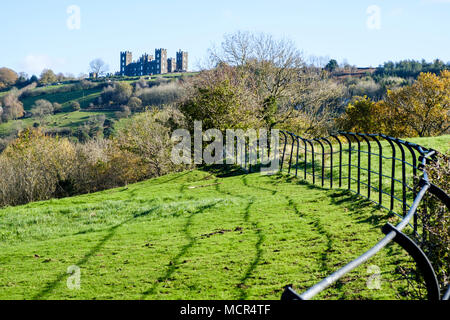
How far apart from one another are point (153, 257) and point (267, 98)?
2590 centimetres

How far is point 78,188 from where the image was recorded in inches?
1481

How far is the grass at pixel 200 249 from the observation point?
613 cm

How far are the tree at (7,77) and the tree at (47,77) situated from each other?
31.7 feet

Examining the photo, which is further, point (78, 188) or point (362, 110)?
point (362, 110)

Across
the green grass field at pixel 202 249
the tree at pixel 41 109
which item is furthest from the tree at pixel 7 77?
the green grass field at pixel 202 249

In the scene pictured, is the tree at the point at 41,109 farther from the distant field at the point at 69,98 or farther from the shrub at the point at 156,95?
the shrub at the point at 156,95

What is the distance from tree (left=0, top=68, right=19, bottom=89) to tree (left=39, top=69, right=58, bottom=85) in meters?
9.67

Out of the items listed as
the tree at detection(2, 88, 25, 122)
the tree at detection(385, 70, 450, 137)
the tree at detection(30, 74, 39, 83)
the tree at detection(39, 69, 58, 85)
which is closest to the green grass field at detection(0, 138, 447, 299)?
the tree at detection(385, 70, 450, 137)

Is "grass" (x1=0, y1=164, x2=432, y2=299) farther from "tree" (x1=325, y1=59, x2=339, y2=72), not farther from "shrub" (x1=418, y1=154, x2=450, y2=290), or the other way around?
"tree" (x1=325, y1=59, x2=339, y2=72)

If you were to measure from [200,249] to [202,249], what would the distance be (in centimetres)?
4

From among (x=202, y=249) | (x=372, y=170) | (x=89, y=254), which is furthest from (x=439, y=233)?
(x=372, y=170)
